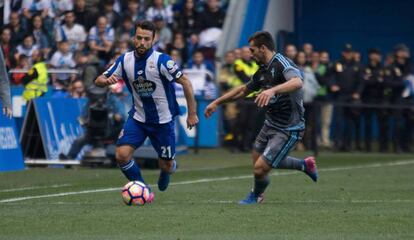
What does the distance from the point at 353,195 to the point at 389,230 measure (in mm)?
3941

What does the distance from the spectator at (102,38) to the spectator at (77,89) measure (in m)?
1.76

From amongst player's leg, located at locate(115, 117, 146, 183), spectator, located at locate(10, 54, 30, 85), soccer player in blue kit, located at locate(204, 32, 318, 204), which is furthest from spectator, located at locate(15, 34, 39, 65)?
soccer player in blue kit, located at locate(204, 32, 318, 204)

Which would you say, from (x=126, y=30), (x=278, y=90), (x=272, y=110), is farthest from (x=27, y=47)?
(x=278, y=90)

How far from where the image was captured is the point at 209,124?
24.8 m

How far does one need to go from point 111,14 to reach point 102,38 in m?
1.18

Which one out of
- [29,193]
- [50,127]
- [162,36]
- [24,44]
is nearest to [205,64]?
[162,36]

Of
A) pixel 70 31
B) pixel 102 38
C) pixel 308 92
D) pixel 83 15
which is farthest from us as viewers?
pixel 83 15

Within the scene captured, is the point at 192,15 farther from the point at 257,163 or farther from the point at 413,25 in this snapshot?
the point at 257,163

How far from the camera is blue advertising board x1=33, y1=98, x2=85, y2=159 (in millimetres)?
20578

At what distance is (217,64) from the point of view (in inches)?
1008

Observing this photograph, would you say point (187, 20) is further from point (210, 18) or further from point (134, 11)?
point (134, 11)

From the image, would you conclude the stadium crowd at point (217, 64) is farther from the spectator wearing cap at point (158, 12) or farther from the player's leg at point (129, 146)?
the player's leg at point (129, 146)

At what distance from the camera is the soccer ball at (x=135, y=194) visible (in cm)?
1273

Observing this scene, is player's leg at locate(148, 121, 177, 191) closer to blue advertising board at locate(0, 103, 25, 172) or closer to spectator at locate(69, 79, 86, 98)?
blue advertising board at locate(0, 103, 25, 172)
